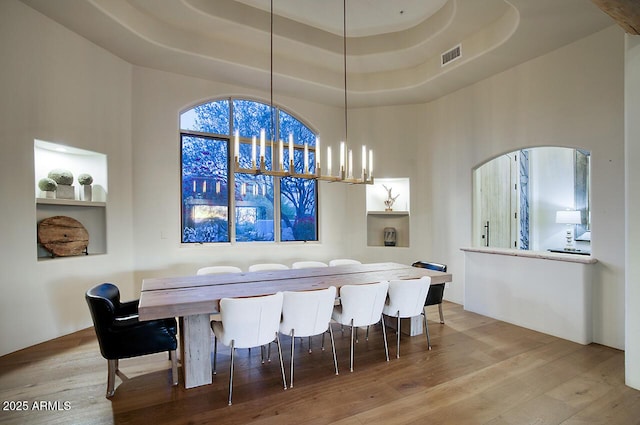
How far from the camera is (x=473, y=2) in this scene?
353 cm

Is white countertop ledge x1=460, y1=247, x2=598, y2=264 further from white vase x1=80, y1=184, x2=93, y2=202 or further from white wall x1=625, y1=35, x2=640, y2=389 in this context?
white vase x1=80, y1=184, x2=93, y2=202

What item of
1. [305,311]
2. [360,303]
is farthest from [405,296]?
[305,311]

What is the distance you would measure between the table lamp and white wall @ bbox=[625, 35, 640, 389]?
2.94 m

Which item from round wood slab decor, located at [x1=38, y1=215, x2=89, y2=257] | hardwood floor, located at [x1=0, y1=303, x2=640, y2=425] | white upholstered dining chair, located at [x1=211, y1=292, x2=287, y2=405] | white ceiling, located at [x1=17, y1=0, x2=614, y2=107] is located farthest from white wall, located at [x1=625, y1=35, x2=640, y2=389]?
round wood slab decor, located at [x1=38, y1=215, x2=89, y2=257]

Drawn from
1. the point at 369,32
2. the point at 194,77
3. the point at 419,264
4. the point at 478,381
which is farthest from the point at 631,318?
the point at 194,77

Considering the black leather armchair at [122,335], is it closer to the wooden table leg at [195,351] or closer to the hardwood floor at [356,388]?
the wooden table leg at [195,351]

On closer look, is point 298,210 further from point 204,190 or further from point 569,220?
point 569,220

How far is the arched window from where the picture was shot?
488 centimetres

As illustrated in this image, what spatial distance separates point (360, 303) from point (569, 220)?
14.5 feet

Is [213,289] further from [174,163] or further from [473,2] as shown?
[473,2]

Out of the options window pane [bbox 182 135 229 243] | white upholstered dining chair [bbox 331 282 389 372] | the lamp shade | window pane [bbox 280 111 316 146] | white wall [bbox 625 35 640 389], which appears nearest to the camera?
white wall [bbox 625 35 640 389]

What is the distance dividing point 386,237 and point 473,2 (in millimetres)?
3868

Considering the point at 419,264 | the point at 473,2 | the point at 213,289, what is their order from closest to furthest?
1. the point at 213,289
2. the point at 473,2
3. the point at 419,264

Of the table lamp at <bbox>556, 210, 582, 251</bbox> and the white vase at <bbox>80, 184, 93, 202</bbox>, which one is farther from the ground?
the white vase at <bbox>80, 184, 93, 202</bbox>
